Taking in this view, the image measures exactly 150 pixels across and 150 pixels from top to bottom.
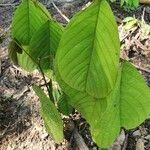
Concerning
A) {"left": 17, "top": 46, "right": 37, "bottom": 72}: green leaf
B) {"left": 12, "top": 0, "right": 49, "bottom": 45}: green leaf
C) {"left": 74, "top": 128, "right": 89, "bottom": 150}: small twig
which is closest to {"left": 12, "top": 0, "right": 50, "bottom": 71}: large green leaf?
{"left": 12, "top": 0, "right": 49, "bottom": 45}: green leaf

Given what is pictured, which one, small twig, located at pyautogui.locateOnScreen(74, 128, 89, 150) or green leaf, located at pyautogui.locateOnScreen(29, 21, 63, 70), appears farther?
small twig, located at pyautogui.locateOnScreen(74, 128, 89, 150)

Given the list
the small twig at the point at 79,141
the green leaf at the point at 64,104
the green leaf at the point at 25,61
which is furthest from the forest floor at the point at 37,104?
the green leaf at the point at 25,61

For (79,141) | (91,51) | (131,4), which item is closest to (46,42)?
(91,51)

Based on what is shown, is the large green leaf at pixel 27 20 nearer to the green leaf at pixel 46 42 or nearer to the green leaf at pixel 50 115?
the green leaf at pixel 46 42

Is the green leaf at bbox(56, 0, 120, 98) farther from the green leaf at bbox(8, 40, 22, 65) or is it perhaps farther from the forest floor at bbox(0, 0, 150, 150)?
the forest floor at bbox(0, 0, 150, 150)

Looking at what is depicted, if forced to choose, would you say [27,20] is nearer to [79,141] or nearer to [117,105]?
[117,105]

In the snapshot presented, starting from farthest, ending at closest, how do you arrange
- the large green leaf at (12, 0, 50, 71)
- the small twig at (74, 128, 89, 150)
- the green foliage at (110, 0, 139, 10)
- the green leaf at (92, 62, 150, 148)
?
the green foliage at (110, 0, 139, 10), the small twig at (74, 128, 89, 150), the large green leaf at (12, 0, 50, 71), the green leaf at (92, 62, 150, 148)
